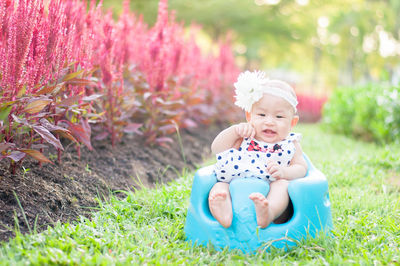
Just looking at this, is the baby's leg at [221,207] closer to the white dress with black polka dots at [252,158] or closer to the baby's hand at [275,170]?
the white dress with black polka dots at [252,158]

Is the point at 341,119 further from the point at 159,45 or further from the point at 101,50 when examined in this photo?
Answer: the point at 101,50

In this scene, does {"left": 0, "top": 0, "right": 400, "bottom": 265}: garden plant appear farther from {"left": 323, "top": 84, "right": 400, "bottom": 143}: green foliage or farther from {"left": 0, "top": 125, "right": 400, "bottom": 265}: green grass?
{"left": 323, "top": 84, "right": 400, "bottom": 143}: green foliage

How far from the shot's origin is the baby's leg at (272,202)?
1.89 meters

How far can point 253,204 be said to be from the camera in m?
1.99

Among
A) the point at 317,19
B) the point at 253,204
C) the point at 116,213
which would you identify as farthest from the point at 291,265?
the point at 317,19

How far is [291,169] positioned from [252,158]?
8.8 inches

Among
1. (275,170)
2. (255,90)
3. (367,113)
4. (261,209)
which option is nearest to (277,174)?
(275,170)

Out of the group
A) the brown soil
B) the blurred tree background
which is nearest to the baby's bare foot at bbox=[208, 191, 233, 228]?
the brown soil

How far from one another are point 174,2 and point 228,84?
24.0 ft

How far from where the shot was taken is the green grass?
1.75 meters

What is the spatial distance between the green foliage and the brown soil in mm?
2892

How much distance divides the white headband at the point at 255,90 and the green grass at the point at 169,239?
78 centimetres

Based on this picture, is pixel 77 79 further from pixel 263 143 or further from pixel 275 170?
pixel 275 170

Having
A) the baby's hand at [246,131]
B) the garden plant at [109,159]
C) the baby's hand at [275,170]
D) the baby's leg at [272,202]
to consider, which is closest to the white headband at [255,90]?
the baby's hand at [246,131]
